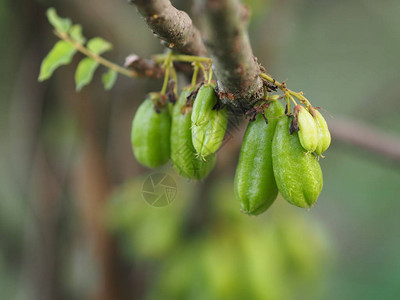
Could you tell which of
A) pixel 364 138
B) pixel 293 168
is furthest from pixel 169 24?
pixel 364 138

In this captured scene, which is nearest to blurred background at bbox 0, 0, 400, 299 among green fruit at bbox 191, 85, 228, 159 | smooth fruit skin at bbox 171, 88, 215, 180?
smooth fruit skin at bbox 171, 88, 215, 180

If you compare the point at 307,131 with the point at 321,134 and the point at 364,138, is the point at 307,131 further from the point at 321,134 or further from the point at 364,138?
the point at 364,138

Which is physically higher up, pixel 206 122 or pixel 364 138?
pixel 364 138

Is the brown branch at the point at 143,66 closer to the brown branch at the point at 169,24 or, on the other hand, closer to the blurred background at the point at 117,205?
the brown branch at the point at 169,24

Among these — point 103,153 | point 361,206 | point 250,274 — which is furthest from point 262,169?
point 361,206

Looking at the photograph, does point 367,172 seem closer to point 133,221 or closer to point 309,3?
point 309,3

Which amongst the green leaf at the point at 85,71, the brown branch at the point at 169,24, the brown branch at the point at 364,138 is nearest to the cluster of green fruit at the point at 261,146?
the brown branch at the point at 169,24
